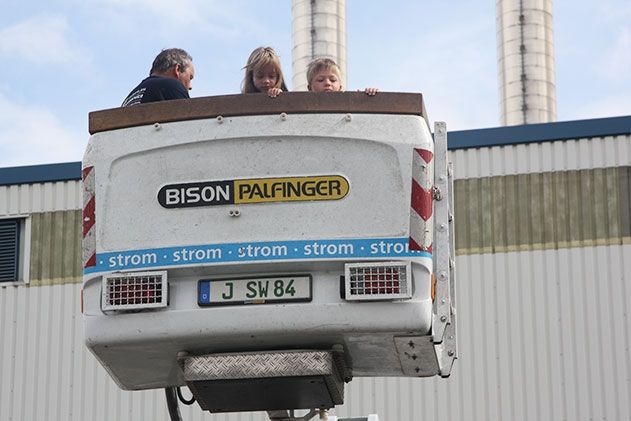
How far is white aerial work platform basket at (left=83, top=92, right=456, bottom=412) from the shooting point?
283 inches

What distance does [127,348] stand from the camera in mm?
7414

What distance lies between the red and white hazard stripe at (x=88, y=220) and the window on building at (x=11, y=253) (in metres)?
11.4

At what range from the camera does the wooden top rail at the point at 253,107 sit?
738 centimetres

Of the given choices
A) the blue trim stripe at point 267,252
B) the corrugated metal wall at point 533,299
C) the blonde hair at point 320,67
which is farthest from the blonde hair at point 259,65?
the corrugated metal wall at point 533,299

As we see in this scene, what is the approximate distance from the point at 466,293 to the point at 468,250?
550mm

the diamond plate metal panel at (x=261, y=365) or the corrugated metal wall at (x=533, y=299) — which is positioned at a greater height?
the corrugated metal wall at (x=533, y=299)

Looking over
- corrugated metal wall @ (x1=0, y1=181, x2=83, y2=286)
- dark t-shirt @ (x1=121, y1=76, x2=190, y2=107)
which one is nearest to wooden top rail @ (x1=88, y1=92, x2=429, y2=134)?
dark t-shirt @ (x1=121, y1=76, x2=190, y2=107)

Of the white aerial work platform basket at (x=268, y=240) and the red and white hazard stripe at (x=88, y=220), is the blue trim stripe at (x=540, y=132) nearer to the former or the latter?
the white aerial work platform basket at (x=268, y=240)

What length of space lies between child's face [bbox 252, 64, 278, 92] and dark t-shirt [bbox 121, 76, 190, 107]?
1.41 feet

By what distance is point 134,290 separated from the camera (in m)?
7.36

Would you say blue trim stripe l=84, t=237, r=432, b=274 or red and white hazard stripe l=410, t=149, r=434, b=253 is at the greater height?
red and white hazard stripe l=410, t=149, r=434, b=253

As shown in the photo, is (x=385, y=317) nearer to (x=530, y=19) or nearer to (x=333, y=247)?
(x=333, y=247)

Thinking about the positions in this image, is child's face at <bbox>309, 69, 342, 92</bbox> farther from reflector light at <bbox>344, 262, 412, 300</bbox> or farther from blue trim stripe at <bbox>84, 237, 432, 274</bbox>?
reflector light at <bbox>344, 262, 412, 300</bbox>

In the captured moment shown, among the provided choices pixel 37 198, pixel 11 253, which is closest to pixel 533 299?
pixel 37 198
